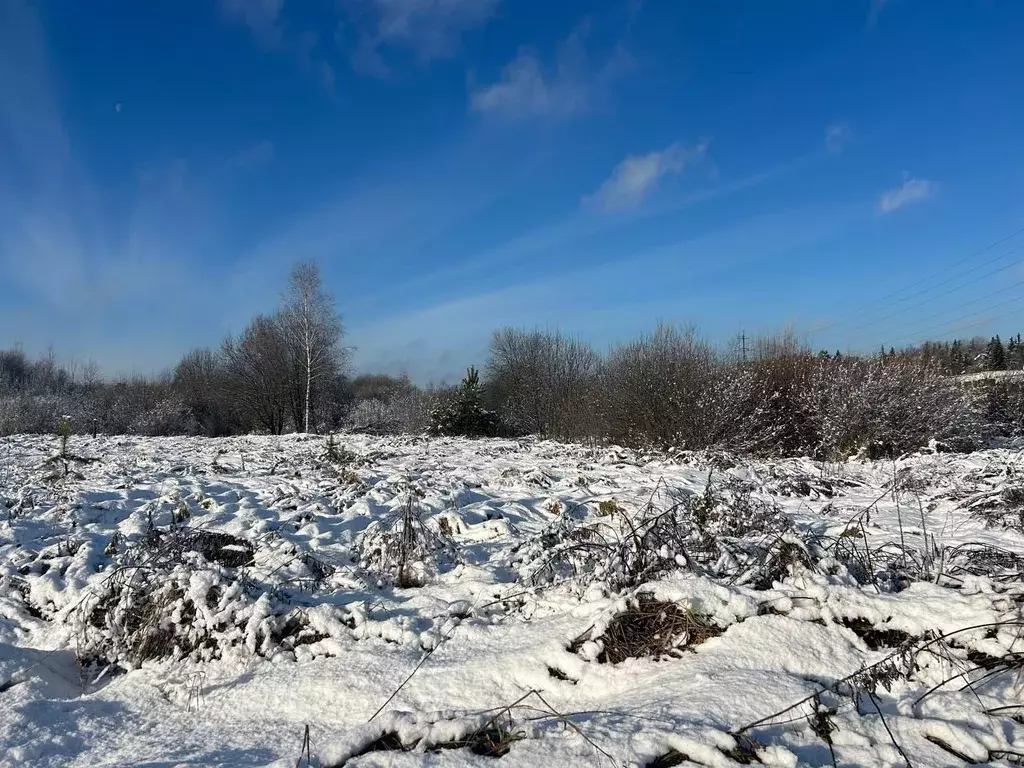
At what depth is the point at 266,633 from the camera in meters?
3.07

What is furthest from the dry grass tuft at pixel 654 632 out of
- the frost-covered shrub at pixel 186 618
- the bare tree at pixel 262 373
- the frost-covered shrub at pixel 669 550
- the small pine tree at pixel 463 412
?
the bare tree at pixel 262 373

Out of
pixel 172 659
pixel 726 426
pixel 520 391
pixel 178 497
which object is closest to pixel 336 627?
pixel 172 659

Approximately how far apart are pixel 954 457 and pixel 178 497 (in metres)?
10.9

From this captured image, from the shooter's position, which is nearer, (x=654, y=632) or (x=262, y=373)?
(x=654, y=632)

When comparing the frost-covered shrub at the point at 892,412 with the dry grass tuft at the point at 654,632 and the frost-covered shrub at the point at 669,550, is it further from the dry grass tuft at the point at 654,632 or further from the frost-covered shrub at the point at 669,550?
the dry grass tuft at the point at 654,632

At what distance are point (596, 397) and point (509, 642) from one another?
13.4 meters

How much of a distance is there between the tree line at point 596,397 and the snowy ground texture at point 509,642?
7.20 meters

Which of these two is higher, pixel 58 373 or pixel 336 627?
pixel 58 373

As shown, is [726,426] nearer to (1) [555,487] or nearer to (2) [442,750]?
(1) [555,487]

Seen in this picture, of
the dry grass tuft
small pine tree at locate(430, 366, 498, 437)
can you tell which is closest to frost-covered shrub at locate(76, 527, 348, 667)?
the dry grass tuft

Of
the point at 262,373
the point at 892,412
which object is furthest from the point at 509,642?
the point at 262,373

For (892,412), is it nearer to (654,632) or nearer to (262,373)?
(654,632)

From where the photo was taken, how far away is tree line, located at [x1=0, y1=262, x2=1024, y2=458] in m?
11.7

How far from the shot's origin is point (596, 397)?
1609 cm
